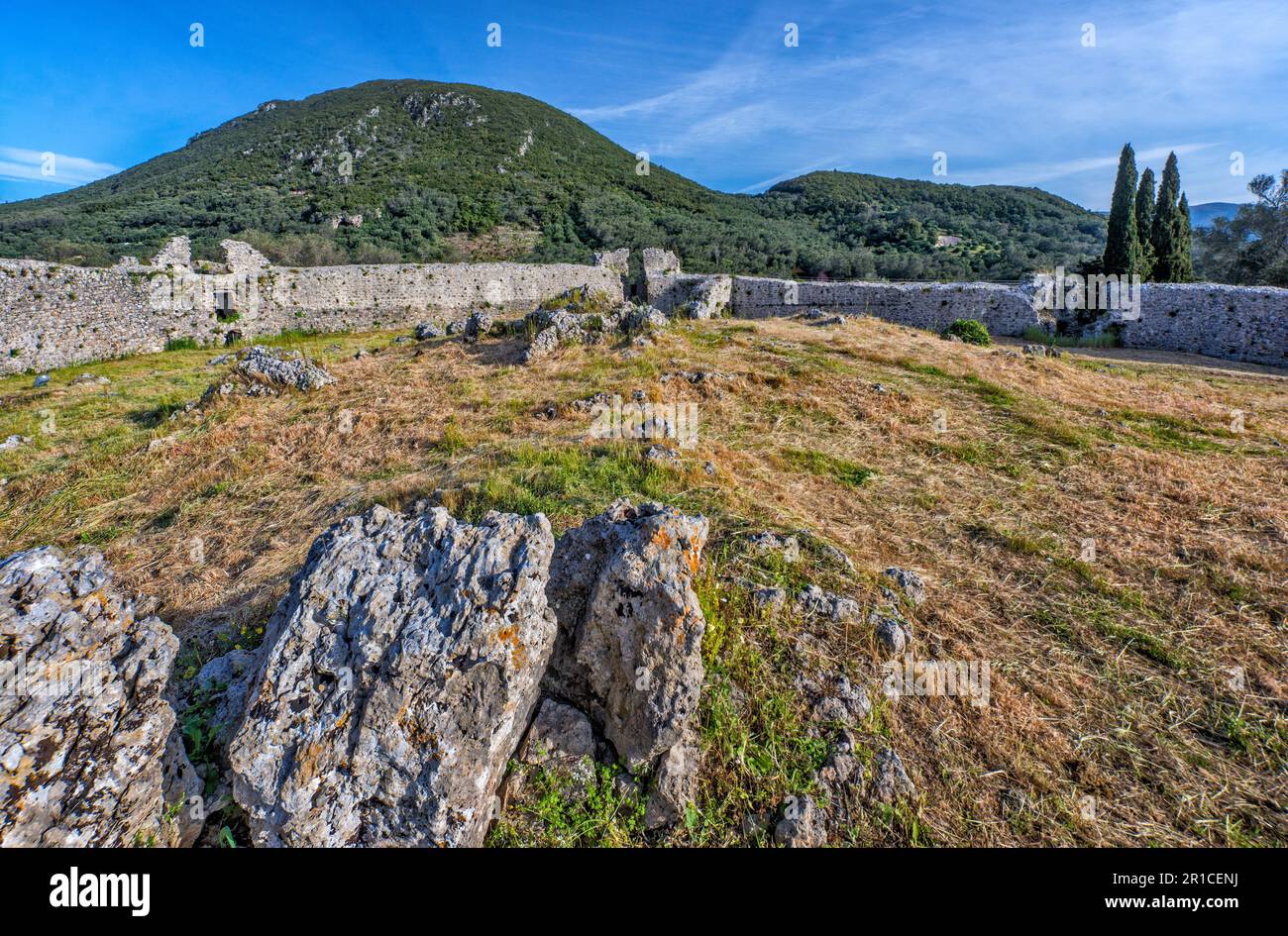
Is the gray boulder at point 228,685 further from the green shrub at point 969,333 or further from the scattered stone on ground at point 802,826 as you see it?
the green shrub at point 969,333

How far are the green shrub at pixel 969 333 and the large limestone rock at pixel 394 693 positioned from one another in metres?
18.0

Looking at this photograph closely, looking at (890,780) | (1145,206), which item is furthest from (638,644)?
(1145,206)

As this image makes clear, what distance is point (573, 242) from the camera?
45250 millimetres

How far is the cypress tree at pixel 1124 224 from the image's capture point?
2265 centimetres

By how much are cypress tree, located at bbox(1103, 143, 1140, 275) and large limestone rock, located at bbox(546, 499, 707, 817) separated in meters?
28.3

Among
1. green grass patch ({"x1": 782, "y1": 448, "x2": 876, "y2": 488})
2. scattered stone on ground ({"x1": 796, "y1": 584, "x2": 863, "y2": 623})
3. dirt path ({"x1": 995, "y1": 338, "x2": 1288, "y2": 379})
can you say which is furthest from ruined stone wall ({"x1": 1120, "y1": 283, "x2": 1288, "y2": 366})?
scattered stone on ground ({"x1": 796, "y1": 584, "x2": 863, "y2": 623})

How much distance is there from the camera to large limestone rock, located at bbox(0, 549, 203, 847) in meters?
2.15

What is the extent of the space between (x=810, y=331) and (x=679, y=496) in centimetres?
1145

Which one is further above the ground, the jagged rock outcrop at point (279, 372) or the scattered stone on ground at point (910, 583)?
the jagged rock outcrop at point (279, 372)

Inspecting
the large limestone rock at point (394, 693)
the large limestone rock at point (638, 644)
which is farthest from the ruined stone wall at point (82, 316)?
the large limestone rock at point (638, 644)

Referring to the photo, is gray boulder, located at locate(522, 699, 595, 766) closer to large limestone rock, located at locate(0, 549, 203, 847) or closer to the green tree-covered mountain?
large limestone rock, located at locate(0, 549, 203, 847)

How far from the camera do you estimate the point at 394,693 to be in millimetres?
2621
